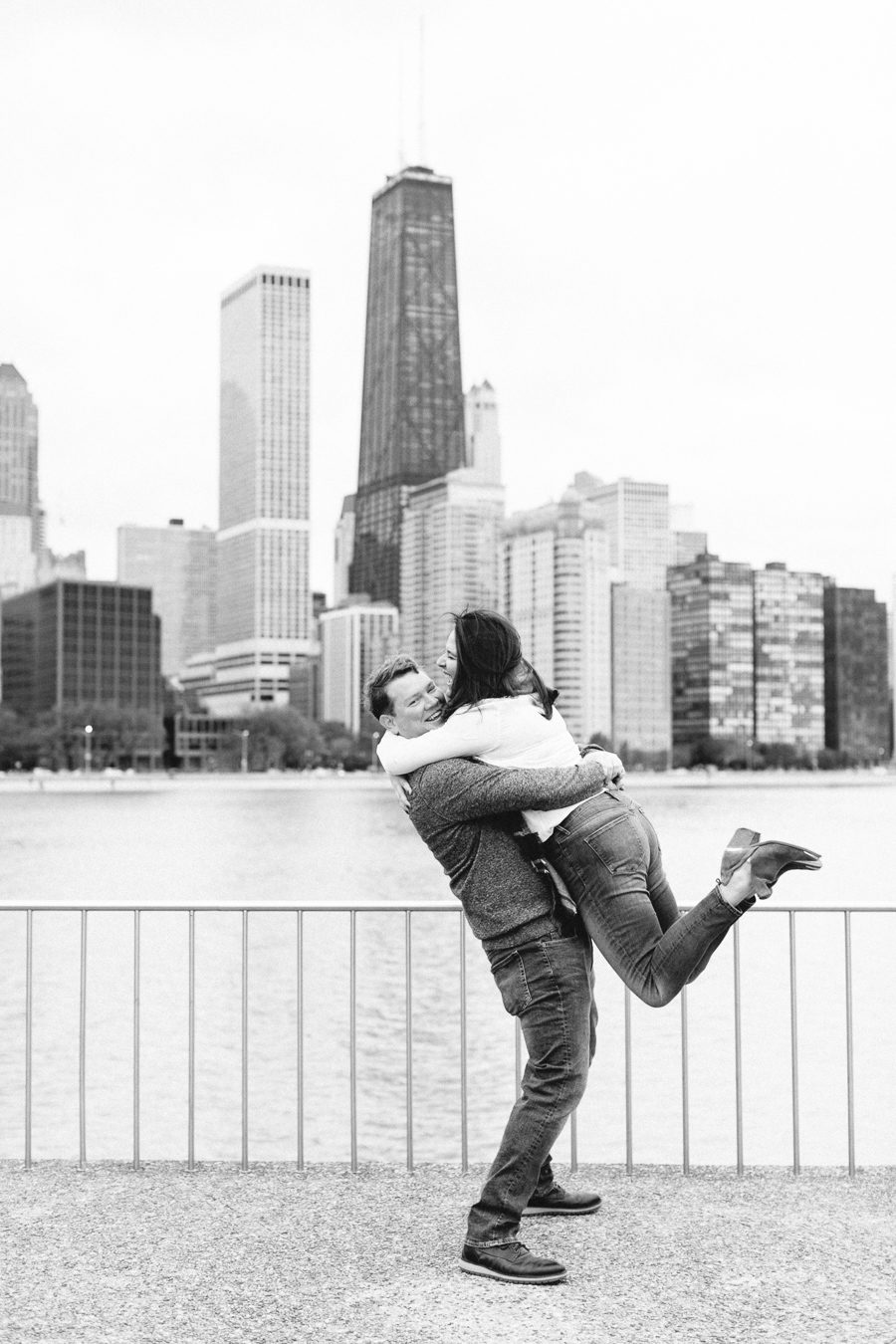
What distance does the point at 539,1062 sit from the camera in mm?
4582

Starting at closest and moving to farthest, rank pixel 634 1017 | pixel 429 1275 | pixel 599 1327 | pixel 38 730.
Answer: pixel 599 1327, pixel 429 1275, pixel 634 1017, pixel 38 730

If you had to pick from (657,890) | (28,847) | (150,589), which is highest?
(150,589)

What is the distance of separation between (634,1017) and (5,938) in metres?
10.6

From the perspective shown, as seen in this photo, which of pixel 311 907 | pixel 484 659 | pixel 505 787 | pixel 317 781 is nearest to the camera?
pixel 505 787

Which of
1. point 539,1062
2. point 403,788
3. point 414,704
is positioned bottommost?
point 539,1062

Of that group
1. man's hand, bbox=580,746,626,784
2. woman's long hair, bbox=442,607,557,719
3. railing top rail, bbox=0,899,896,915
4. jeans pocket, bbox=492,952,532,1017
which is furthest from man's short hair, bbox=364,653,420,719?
railing top rail, bbox=0,899,896,915

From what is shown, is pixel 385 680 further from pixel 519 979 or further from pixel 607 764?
pixel 519 979

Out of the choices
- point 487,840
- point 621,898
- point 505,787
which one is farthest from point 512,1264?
point 505,787

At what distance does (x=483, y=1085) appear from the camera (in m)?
14.9

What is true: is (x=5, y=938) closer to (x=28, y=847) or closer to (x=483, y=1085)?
(x=483, y=1085)

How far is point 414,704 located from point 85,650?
166 metres

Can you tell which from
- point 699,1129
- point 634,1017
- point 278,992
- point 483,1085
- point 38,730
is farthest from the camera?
point 38,730

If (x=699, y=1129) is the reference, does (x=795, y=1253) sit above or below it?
above

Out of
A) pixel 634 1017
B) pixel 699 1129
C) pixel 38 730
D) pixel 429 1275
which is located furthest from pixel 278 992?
pixel 38 730
